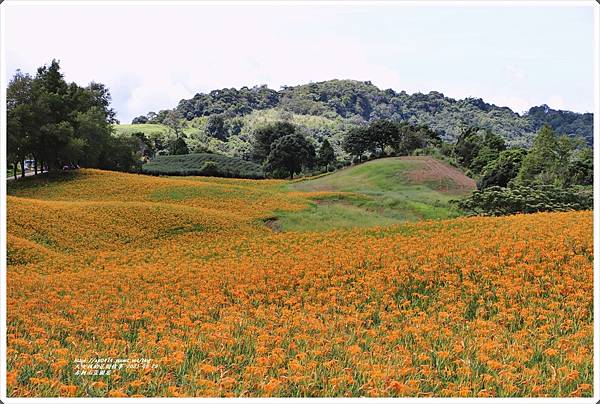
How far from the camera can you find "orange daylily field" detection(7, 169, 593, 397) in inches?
185

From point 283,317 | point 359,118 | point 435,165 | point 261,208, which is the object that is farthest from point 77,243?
point 359,118

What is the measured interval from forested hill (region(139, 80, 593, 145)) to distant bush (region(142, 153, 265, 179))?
17559 mm

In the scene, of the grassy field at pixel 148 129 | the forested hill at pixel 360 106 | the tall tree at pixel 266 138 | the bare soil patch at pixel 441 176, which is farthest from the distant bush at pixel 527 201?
the grassy field at pixel 148 129

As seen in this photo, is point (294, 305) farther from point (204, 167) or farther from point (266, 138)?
point (266, 138)

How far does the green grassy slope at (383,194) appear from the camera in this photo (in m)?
17.0

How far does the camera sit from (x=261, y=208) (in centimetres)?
1878

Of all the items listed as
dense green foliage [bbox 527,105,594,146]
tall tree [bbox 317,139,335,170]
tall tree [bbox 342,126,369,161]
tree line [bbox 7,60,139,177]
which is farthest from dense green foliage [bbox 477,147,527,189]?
tree line [bbox 7,60,139,177]

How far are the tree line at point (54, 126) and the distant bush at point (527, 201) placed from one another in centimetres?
1620

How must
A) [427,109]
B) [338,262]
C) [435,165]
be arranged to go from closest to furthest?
[338,262], [435,165], [427,109]

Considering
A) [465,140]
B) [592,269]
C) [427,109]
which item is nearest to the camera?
[592,269]

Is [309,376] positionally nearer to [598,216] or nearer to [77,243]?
[598,216]

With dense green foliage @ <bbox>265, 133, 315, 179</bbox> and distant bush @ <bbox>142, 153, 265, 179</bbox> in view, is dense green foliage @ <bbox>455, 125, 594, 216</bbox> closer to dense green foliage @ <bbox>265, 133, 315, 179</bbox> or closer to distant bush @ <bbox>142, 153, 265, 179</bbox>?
dense green foliage @ <bbox>265, 133, 315, 179</bbox>

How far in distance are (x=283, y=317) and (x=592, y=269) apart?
497cm

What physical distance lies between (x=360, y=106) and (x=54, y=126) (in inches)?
2820
